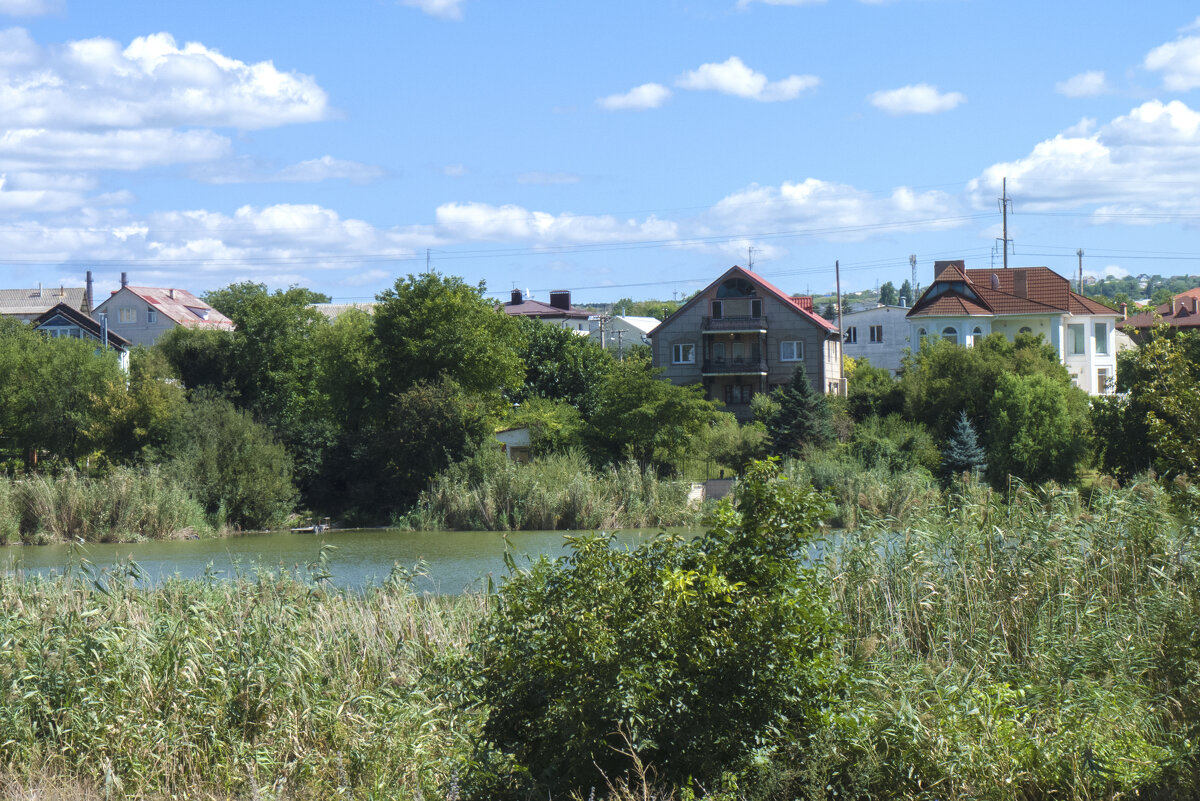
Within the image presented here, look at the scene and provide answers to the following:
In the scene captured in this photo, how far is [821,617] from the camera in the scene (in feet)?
20.3

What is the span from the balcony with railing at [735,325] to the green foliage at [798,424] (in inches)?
649

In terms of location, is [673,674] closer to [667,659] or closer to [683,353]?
[667,659]

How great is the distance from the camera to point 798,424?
36969 millimetres

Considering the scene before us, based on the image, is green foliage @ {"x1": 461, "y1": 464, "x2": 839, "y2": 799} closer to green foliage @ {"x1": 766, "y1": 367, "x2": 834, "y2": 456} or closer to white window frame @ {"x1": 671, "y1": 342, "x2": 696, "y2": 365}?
green foliage @ {"x1": 766, "y1": 367, "x2": 834, "y2": 456}

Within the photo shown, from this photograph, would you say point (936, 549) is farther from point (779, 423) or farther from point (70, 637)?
point (779, 423)

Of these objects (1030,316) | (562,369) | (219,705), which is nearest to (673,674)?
(219,705)

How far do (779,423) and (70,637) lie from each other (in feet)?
97.3

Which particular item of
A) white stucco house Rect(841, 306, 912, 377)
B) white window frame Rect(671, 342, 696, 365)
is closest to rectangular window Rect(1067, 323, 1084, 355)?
white stucco house Rect(841, 306, 912, 377)

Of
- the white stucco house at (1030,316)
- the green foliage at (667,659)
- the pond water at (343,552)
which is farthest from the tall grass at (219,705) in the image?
the white stucco house at (1030,316)

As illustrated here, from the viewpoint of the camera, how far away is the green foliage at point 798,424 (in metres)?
36.8

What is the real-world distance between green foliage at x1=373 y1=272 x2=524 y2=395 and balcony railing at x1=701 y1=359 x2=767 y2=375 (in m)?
16.8

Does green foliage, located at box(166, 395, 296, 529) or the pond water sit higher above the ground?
green foliage, located at box(166, 395, 296, 529)

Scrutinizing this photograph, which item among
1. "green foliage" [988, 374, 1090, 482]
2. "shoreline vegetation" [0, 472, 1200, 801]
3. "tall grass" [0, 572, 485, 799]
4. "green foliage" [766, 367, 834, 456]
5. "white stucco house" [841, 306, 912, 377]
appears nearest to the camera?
"shoreline vegetation" [0, 472, 1200, 801]

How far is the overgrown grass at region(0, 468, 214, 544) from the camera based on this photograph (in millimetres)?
30562
